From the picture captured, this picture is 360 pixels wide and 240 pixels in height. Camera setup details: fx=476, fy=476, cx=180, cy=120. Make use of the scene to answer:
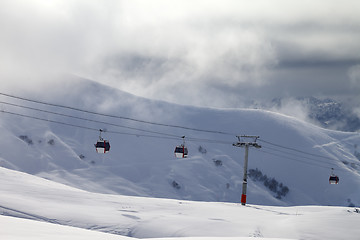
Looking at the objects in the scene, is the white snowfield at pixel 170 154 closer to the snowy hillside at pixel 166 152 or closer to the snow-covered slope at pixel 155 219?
the snowy hillside at pixel 166 152

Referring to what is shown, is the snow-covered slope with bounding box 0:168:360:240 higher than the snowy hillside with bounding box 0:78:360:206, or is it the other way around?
the snowy hillside with bounding box 0:78:360:206

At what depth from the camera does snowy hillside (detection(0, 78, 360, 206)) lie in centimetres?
11438

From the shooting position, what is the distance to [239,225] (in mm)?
22266

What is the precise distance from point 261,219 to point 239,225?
2813mm

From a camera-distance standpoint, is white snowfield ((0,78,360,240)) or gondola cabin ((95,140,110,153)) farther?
white snowfield ((0,78,360,240))

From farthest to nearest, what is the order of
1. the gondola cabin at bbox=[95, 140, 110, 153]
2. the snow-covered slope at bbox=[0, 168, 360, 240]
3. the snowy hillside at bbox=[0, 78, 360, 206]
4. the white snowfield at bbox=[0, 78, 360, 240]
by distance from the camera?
the snowy hillside at bbox=[0, 78, 360, 206] → the white snowfield at bbox=[0, 78, 360, 240] → the gondola cabin at bbox=[95, 140, 110, 153] → the snow-covered slope at bbox=[0, 168, 360, 240]

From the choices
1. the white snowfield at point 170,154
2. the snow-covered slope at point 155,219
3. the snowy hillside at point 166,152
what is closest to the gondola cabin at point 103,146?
the white snowfield at point 170,154

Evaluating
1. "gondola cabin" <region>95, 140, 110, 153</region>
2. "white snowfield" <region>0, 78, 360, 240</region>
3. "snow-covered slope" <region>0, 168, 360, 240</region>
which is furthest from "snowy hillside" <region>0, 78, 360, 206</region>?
"snow-covered slope" <region>0, 168, 360, 240</region>

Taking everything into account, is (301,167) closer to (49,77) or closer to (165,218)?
(49,77)

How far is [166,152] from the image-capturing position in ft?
451

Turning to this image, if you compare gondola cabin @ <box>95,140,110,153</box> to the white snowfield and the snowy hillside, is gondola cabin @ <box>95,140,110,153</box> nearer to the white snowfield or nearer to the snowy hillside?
the white snowfield

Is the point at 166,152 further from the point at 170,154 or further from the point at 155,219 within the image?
the point at 155,219

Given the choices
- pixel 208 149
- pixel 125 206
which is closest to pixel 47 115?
pixel 208 149

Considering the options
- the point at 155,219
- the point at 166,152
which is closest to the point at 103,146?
the point at 155,219
